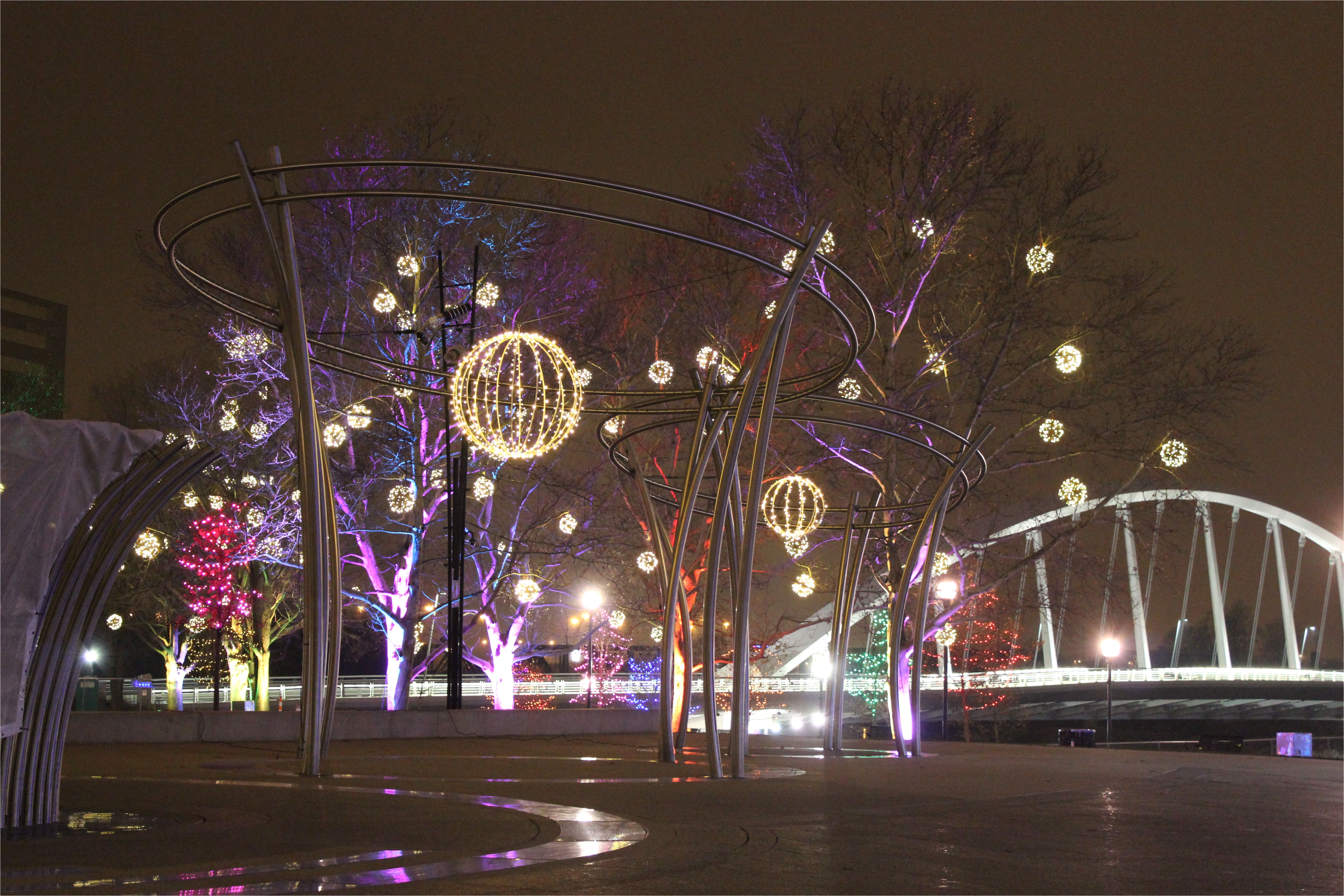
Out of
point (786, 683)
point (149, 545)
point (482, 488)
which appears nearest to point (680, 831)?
point (482, 488)

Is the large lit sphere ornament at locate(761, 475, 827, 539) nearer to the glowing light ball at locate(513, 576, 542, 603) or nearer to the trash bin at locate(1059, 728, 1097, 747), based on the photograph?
the glowing light ball at locate(513, 576, 542, 603)

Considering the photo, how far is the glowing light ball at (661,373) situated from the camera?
24.6 metres

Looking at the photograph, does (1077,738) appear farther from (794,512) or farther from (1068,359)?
(794,512)

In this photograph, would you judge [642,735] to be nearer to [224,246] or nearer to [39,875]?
[224,246]

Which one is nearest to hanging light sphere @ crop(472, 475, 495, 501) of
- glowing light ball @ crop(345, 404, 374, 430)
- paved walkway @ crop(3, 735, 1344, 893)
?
glowing light ball @ crop(345, 404, 374, 430)

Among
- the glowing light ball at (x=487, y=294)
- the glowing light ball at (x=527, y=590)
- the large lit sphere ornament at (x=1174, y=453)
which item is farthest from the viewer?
the glowing light ball at (x=527, y=590)

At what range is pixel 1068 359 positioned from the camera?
2475 cm

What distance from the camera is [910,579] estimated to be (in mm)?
19531

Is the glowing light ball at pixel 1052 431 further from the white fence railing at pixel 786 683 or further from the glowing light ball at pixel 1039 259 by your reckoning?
the white fence railing at pixel 786 683

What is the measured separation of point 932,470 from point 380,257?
43.8 ft

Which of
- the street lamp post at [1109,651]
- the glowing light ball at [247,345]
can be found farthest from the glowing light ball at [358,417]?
the street lamp post at [1109,651]

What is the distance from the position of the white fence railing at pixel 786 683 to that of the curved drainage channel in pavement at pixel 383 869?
86.3ft

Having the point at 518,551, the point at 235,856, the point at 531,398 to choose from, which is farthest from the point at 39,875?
the point at 518,551

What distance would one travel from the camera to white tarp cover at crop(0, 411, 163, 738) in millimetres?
8648
